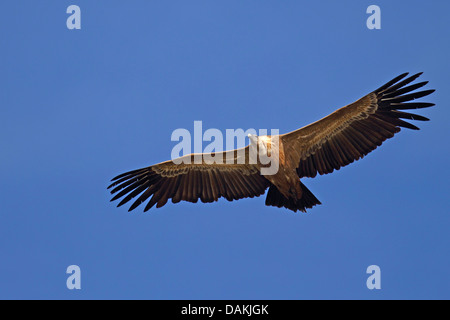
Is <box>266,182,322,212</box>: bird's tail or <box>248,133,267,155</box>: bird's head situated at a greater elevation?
<box>248,133,267,155</box>: bird's head

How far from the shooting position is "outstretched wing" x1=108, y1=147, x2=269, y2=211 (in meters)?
15.5

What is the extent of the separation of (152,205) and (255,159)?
8.39 feet

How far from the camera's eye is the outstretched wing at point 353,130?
14148 millimetres

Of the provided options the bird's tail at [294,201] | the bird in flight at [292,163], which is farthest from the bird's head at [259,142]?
the bird's tail at [294,201]

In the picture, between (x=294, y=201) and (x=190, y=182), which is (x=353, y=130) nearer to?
(x=294, y=201)

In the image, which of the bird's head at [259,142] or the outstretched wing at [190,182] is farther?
the outstretched wing at [190,182]

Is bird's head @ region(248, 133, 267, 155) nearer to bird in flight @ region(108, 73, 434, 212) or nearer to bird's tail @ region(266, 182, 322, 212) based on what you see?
bird in flight @ region(108, 73, 434, 212)

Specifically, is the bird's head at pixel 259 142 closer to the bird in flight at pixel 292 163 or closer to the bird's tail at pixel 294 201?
the bird in flight at pixel 292 163

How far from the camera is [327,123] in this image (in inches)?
572

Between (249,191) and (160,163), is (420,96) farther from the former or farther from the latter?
(160,163)

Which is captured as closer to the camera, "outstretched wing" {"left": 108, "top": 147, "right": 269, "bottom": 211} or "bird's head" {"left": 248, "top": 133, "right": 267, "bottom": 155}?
"bird's head" {"left": 248, "top": 133, "right": 267, "bottom": 155}

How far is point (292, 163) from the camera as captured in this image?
14914 millimetres

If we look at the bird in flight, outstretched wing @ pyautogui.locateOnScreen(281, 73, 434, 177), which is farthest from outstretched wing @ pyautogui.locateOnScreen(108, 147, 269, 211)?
outstretched wing @ pyautogui.locateOnScreen(281, 73, 434, 177)
